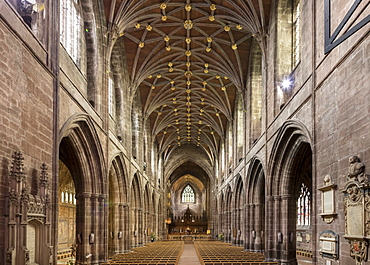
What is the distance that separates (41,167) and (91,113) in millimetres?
7367

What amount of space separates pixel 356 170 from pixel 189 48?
70.1 feet

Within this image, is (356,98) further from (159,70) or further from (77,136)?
(159,70)

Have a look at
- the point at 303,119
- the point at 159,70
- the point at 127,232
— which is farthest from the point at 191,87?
the point at 303,119

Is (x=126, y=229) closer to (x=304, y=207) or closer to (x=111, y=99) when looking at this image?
(x=111, y=99)

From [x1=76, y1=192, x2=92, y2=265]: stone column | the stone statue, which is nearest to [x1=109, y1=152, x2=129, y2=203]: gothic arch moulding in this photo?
[x1=76, y1=192, x2=92, y2=265]: stone column

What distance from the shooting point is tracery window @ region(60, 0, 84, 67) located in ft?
54.9

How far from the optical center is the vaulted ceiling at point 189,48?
74.6 ft

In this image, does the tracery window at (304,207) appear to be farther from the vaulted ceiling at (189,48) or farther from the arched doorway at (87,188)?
the arched doorway at (87,188)

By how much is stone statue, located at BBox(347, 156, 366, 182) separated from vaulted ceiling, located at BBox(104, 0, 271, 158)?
1344 centimetres

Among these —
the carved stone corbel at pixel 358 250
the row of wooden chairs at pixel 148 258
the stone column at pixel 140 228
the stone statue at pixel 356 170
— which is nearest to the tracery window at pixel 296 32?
the stone statue at pixel 356 170

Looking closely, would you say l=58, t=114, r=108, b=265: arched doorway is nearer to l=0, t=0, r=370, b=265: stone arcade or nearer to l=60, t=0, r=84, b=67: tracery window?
l=0, t=0, r=370, b=265: stone arcade

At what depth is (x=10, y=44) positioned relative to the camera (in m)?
9.89

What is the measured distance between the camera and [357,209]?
9711 mm

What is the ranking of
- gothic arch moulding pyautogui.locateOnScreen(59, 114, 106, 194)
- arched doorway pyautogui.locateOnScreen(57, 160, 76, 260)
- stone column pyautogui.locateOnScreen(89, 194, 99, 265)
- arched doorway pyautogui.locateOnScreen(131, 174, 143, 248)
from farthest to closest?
arched doorway pyautogui.locateOnScreen(131, 174, 143, 248), arched doorway pyautogui.locateOnScreen(57, 160, 76, 260), stone column pyautogui.locateOnScreen(89, 194, 99, 265), gothic arch moulding pyautogui.locateOnScreen(59, 114, 106, 194)
